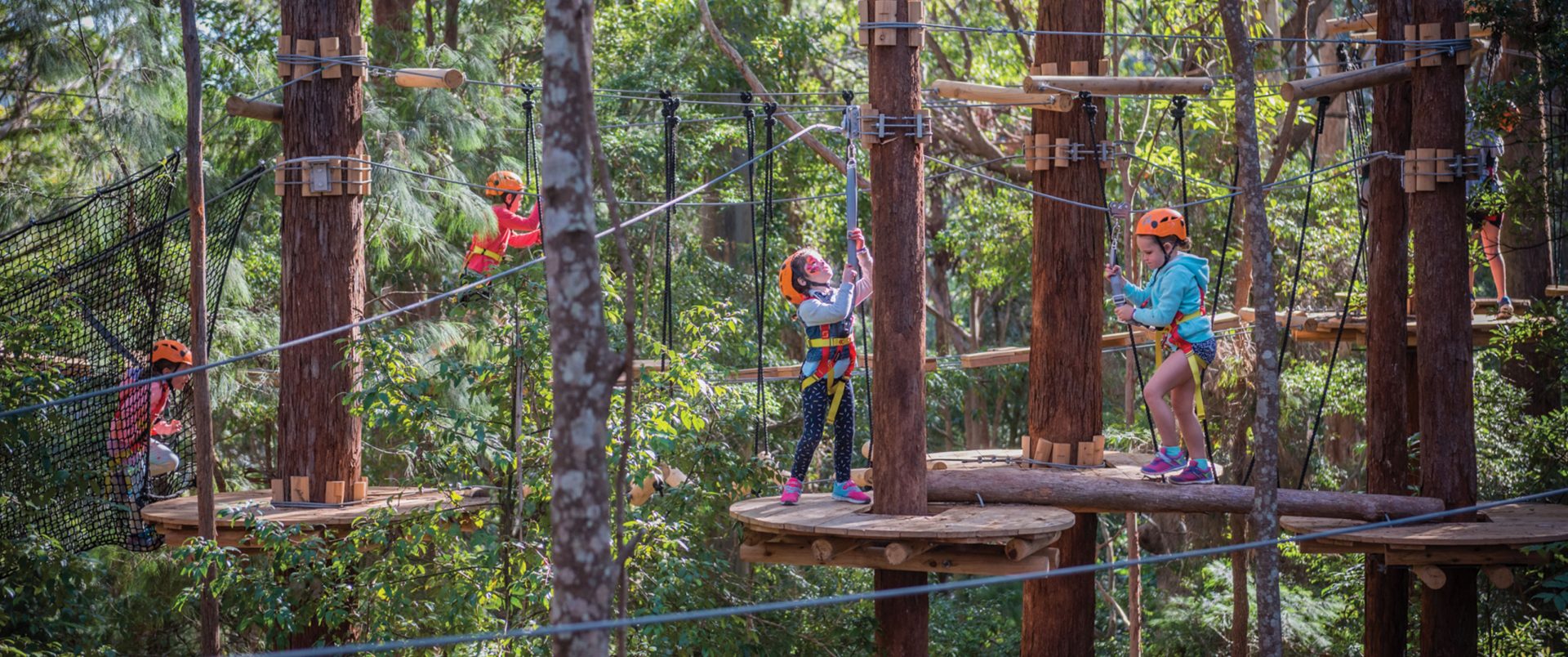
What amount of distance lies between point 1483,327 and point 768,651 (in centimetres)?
467

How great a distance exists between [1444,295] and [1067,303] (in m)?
1.68

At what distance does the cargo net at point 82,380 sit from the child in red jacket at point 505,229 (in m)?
1.44

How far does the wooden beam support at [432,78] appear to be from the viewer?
6.04 metres

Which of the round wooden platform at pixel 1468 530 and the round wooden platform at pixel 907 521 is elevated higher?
the round wooden platform at pixel 907 521

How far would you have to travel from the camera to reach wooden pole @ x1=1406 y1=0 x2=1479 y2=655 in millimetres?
6227

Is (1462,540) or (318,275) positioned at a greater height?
(318,275)

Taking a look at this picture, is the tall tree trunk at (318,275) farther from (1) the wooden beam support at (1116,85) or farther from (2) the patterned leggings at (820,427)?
(1) the wooden beam support at (1116,85)

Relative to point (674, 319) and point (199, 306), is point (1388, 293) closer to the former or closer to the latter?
point (199, 306)

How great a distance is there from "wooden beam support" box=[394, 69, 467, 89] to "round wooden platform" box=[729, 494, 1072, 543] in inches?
85.8

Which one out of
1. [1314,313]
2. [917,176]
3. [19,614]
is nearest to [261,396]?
[19,614]

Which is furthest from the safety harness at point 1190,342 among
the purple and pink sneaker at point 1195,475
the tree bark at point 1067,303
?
the tree bark at point 1067,303

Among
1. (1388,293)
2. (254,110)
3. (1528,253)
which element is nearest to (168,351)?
(254,110)

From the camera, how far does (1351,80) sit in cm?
634

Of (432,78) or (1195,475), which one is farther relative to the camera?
(1195,475)
